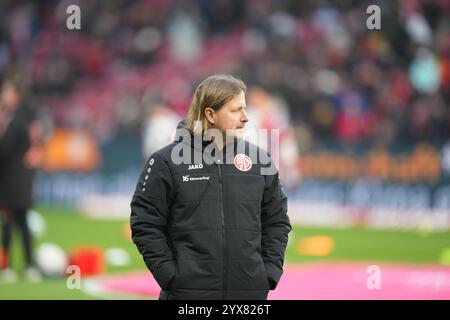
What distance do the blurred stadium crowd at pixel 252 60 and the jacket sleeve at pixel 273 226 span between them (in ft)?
44.2

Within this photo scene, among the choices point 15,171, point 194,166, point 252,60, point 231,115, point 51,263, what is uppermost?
point 252,60

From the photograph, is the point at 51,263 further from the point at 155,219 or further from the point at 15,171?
the point at 155,219

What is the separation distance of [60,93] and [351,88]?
906 cm

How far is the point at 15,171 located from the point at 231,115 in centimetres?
757

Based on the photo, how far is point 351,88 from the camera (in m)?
22.4

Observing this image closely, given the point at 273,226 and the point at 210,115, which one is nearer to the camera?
the point at 210,115

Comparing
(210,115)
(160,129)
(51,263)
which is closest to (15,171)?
(51,263)

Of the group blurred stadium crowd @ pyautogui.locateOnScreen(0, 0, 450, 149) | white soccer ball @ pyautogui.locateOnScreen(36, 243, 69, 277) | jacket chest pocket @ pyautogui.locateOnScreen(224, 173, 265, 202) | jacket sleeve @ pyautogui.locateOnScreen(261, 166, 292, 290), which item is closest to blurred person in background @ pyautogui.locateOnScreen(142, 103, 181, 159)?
blurred stadium crowd @ pyautogui.locateOnScreen(0, 0, 450, 149)

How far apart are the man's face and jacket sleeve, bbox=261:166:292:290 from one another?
399 millimetres

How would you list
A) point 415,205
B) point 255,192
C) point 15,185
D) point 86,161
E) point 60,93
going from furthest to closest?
point 60,93 → point 86,161 → point 415,205 → point 15,185 → point 255,192

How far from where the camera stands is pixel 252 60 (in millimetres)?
24922

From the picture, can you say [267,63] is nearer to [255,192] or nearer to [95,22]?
[95,22]

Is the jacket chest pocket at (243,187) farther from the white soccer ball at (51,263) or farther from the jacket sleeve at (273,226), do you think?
the white soccer ball at (51,263)

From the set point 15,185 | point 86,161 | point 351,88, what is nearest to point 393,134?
point 351,88
